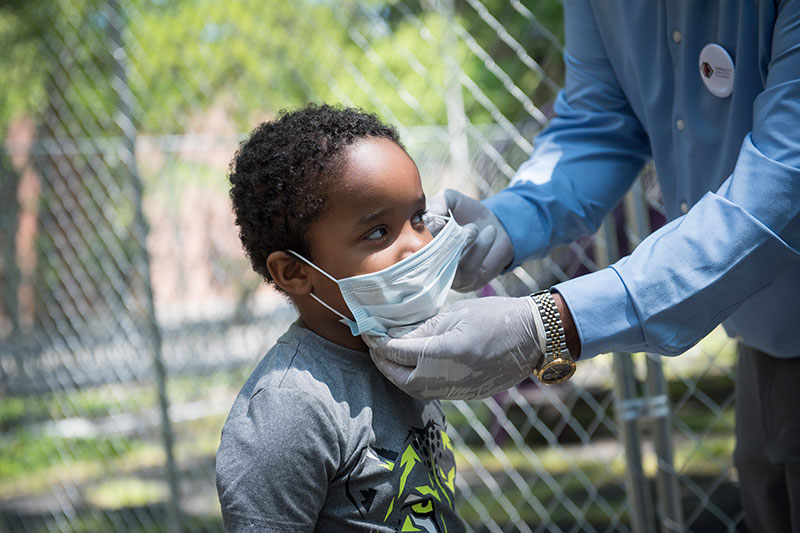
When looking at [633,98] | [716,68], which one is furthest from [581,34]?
[716,68]

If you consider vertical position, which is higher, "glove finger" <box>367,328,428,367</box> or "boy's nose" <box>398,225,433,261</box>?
"boy's nose" <box>398,225,433,261</box>

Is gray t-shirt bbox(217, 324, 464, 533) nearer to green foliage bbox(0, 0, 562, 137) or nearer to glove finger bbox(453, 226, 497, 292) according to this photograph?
glove finger bbox(453, 226, 497, 292)

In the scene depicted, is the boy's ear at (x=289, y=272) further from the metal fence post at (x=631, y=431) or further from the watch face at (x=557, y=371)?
the metal fence post at (x=631, y=431)

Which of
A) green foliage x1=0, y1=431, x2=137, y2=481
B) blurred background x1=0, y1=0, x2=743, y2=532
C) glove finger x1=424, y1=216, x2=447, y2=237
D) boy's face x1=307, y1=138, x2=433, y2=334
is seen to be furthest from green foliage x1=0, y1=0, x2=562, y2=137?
green foliage x1=0, y1=431, x2=137, y2=481

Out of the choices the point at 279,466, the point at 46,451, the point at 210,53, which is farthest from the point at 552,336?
the point at 46,451

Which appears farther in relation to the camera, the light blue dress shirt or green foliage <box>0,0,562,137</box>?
green foliage <box>0,0,562,137</box>

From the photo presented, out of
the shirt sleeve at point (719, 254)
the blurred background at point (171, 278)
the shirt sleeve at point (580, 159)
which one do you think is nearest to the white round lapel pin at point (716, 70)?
the shirt sleeve at point (719, 254)

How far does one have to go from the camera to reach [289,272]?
139 centimetres

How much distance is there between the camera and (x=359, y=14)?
11.4 feet

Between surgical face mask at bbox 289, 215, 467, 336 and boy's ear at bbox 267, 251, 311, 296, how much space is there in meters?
0.02

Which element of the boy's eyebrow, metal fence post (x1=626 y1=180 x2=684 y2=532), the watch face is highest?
the boy's eyebrow

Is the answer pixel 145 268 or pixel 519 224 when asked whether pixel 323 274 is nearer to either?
pixel 519 224

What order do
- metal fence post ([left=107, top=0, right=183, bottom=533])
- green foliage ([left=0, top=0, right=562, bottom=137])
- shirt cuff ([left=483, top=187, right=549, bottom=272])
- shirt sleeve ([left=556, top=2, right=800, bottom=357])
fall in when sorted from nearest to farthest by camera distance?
shirt sleeve ([left=556, top=2, right=800, bottom=357]) < shirt cuff ([left=483, top=187, right=549, bottom=272]) < metal fence post ([left=107, top=0, right=183, bottom=533]) < green foliage ([left=0, top=0, right=562, bottom=137])

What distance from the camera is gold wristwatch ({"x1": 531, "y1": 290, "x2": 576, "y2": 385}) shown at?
1.25m
